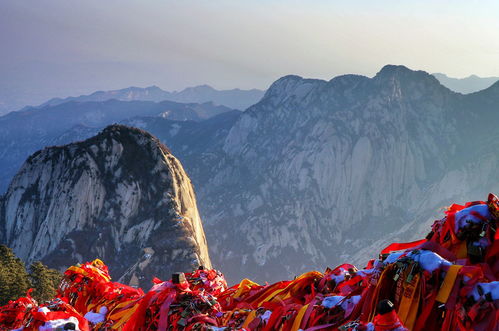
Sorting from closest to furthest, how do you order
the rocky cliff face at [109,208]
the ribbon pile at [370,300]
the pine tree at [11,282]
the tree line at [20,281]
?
the ribbon pile at [370,300] < the pine tree at [11,282] < the tree line at [20,281] < the rocky cliff face at [109,208]

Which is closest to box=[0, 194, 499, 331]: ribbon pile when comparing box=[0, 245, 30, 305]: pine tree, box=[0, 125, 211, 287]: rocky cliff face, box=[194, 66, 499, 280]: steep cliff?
box=[0, 245, 30, 305]: pine tree

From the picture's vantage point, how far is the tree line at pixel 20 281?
26266 mm

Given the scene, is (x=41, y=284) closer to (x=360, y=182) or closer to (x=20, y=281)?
(x=20, y=281)

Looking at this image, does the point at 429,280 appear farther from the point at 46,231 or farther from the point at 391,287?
the point at 46,231

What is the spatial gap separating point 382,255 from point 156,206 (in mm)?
63867

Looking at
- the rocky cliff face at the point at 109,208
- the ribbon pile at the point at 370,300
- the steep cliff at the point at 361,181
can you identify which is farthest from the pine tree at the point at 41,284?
the steep cliff at the point at 361,181

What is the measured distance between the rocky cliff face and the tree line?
79.6ft

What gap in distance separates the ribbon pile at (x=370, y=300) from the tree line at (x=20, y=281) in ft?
73.4

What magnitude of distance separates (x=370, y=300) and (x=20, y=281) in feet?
96.1

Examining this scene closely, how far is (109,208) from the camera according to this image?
66.9 metres

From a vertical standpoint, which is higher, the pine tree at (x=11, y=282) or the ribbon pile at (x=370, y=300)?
the ribbon pile at (x=370, y=300)

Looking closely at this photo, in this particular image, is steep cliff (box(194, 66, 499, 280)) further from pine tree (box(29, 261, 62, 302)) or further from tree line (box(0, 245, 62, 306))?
tree line (box(0, 245, 62, 306))

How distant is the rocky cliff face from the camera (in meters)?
60.2

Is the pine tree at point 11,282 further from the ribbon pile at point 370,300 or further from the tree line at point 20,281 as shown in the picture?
the ribbon pile at point 370,300
